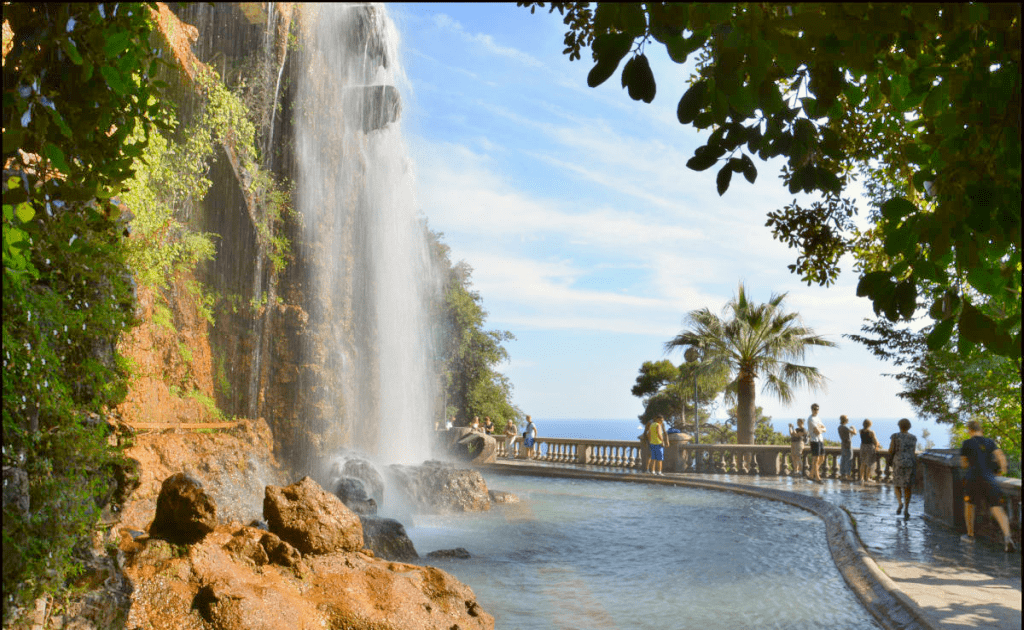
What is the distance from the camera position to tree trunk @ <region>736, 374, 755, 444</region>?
2580cm

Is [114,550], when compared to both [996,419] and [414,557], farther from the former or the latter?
[996,419]

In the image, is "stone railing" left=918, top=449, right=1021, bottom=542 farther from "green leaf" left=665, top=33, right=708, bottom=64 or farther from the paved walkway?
"green leaf" left=665, top=33, right=708, bottom=64

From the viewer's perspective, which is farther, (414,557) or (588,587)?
(414,557)

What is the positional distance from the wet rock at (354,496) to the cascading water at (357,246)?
589cm

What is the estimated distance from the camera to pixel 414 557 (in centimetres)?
1052

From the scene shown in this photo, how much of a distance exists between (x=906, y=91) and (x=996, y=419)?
21.4 metres

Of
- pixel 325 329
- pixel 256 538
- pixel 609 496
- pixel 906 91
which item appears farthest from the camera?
pixel 325 329

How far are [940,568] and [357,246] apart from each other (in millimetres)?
20706

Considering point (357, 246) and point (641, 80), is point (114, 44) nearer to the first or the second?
point (641, 80)

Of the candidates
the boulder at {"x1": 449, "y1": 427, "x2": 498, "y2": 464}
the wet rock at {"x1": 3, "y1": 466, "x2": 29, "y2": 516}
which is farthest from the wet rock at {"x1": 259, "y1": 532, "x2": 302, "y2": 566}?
the boulder at {"x1": 449, "y1": 427, "x2": 498, "y2": 464}

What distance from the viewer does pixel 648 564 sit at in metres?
10.8

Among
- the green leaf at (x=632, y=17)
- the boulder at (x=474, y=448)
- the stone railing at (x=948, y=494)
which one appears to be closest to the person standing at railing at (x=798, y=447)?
the stone railing at (x=948, y=494)

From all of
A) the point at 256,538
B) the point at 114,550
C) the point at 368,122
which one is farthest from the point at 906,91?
the point at 368,122

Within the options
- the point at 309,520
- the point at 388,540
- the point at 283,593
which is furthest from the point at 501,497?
the point at 283,593
